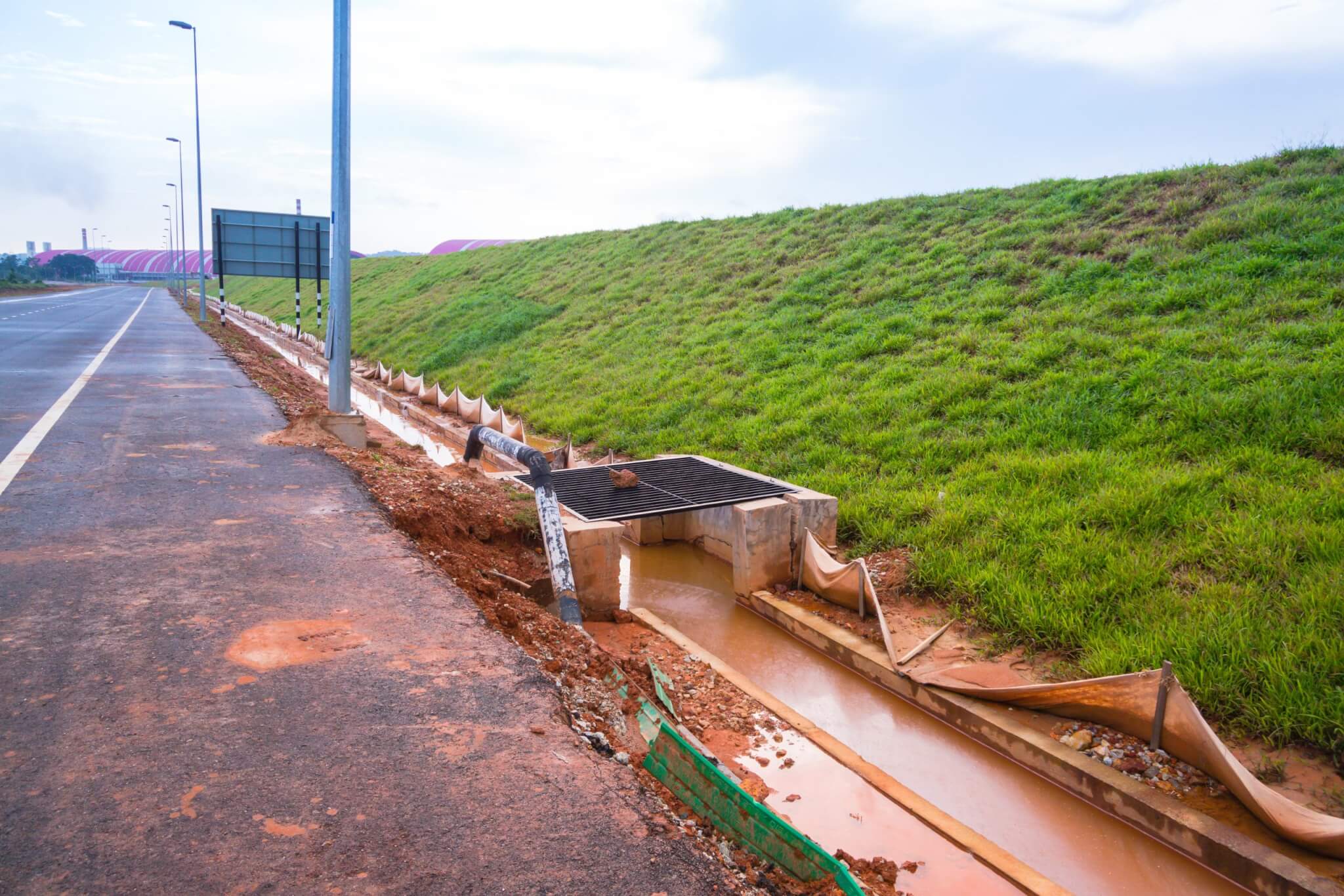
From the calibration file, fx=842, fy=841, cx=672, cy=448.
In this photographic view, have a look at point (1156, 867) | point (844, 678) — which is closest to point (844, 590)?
point (844, 678)

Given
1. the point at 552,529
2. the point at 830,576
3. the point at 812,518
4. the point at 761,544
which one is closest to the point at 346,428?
the point at 552,529

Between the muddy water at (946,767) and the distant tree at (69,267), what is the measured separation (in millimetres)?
109215

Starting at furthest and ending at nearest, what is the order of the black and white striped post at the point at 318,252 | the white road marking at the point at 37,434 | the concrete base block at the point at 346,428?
the black and white striped post at the point at 318,252 → the concrete base block at the point at 346,428 → the white road marking at the point at 37,434

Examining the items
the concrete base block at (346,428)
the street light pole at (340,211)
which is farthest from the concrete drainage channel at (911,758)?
the street light pole at (340,211)

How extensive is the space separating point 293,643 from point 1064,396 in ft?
24.2

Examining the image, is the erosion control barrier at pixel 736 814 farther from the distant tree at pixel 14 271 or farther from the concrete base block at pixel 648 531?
the distant tree at pixel 14 271

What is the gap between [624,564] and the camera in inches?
318

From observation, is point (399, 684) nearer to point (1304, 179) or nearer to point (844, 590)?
point (844, 590)

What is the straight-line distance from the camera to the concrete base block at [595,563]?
6.43 meters

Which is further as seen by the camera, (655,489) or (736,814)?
(655,489)

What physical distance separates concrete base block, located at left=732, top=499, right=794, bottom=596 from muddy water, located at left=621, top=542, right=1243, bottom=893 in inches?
11.5

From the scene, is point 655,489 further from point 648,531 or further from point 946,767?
point 946,767

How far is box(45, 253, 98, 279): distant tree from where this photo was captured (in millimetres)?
93250

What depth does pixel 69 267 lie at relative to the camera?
94500 millimetres
